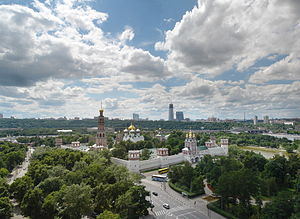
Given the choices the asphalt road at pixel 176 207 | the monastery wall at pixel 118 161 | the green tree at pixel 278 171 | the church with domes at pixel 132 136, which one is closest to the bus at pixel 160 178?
the asphalt road at pixel 176 207

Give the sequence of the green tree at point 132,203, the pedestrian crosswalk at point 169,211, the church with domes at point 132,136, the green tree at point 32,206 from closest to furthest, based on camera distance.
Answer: the green tree at point 132,203
the green tree at point 32,206
the pedestrian crosswalk at point 169,211
the church with domes at point 132,136

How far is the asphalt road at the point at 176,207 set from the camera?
28.8 meters

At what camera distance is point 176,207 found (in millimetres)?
31812

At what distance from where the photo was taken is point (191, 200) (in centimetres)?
3466

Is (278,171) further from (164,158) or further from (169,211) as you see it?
(164,158)

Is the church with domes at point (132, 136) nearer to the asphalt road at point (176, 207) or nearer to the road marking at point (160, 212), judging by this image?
the asphalt road at point (176, 207)

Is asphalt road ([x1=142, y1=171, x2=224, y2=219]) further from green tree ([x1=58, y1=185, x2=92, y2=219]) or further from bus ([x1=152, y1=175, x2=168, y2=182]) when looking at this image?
green tree ([x1=58, y1=185, x2=92, y2=219])

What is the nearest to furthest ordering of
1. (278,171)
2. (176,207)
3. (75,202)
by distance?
(75,202)
(176,207)
(278,171)

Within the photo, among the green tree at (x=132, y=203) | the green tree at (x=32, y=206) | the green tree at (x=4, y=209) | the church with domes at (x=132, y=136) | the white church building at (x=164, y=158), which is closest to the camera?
the green tree at (x=132, y=203)

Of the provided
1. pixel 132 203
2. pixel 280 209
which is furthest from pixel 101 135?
pixel 280 209

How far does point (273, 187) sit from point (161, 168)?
2582 cm

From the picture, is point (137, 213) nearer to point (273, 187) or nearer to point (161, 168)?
point (273, 187)

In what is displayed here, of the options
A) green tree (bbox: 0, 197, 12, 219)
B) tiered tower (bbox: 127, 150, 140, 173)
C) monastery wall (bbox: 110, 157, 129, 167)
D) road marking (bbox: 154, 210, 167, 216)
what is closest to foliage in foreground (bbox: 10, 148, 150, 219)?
green tree (bbox: 0, 197, 12, 219)

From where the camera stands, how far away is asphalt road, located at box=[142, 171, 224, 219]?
2881 centimetres
